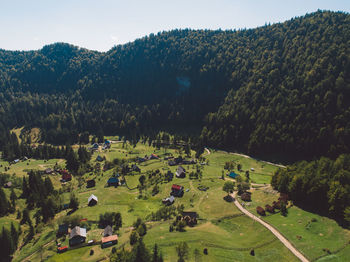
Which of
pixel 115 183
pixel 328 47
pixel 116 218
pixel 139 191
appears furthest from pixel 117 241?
pixel 328 47

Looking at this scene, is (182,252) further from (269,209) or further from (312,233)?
(269,209)

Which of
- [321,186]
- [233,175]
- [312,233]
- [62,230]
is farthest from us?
[233,175]

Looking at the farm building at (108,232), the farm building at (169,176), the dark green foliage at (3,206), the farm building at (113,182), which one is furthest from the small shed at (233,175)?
the dark green foliage at (3,206)

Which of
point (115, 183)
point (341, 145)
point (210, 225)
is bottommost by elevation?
point (115, 183)

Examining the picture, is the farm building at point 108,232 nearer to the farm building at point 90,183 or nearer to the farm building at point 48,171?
the farm building at point 90,183

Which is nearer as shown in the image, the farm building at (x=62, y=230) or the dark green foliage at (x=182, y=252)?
the dark green foliage at (x=182, y=252)

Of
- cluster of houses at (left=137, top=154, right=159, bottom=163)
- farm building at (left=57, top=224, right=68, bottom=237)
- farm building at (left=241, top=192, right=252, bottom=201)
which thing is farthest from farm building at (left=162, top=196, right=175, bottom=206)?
cluster of houses at (left=137, top=154, right=159, bottom=163)

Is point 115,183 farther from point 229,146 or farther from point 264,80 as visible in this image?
point 264,80

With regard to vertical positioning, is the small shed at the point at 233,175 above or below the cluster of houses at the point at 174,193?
above

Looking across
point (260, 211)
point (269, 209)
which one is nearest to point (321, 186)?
point (269, 209)
